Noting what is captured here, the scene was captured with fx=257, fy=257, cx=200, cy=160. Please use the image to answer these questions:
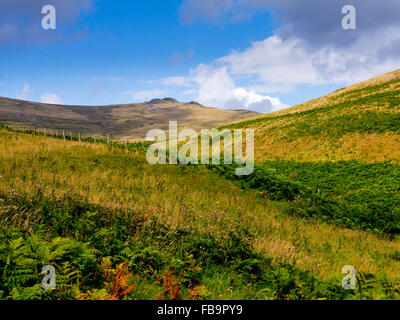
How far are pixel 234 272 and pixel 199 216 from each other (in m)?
2.58

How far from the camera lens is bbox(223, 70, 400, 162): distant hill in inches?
1242

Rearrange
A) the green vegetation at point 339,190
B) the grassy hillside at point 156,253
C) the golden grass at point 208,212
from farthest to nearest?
the green vegetation at point 339,190, the golden grass at point 208,212, the grassy hillside at point 156,253

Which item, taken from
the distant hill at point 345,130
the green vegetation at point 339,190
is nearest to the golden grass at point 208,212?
the green vegetation at point 339,190

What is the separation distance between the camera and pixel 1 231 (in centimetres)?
446

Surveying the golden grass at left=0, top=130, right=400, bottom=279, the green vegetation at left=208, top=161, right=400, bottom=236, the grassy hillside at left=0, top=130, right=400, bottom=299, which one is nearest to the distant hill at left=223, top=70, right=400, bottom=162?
the green vegetation at left=208, top=161, right=400, bottom=236

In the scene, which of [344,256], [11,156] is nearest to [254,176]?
[344,256]

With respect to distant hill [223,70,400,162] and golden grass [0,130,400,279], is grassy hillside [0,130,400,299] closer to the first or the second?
golden grass [0,130,400,279]

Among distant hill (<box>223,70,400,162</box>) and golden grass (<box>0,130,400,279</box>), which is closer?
golden grass (<box>0,130,400,279</box>)

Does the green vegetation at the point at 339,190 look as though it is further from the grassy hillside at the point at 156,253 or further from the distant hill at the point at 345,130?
the grassy hillside at the point at 156,253

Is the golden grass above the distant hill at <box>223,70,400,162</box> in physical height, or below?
below

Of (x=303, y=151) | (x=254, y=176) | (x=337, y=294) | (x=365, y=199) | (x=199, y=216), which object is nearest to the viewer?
(x=337, y=294)

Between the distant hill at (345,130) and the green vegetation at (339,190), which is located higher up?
the distant hill at (345,130)

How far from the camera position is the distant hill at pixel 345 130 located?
31547 mm
